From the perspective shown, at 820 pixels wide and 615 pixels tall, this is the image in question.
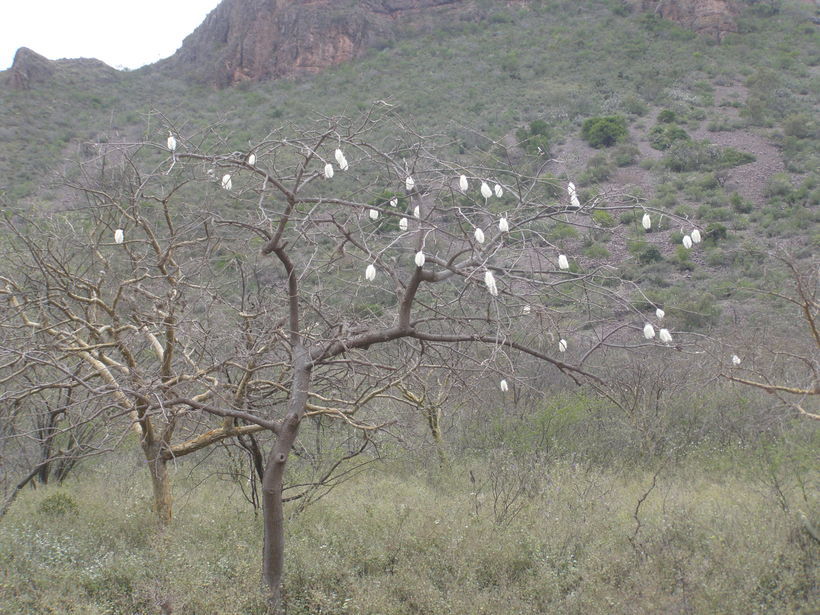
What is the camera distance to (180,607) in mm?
4465

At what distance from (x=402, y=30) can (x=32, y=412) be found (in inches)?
1443

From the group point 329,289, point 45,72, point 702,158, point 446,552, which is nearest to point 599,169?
point 702,158

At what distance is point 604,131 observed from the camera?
75.0ft

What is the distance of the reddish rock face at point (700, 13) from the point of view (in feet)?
110

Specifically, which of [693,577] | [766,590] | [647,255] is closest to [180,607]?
[693,577]

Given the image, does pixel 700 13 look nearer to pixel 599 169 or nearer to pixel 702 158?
pixel 702 158

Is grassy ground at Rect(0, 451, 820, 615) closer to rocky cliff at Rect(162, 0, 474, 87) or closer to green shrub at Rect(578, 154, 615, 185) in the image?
green shrub at Rect(578, 154, 615, 185)

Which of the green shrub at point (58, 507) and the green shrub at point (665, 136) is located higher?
the green shrub at point (665, 136)

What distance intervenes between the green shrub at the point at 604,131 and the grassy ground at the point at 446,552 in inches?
670

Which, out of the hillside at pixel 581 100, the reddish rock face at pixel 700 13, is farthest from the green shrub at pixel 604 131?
the reddish rock face at pixel 700 13

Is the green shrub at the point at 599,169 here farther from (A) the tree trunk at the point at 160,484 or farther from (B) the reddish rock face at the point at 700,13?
(B) the reddish rock face at the point at 700,13

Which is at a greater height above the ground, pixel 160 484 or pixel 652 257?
pixel 160 484

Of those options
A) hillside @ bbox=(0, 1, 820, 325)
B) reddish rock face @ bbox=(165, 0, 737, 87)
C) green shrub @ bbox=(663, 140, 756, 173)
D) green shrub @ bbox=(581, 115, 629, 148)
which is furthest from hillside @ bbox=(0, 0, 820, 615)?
reddish rock face @ bbox=(165, 0, 737, 87)

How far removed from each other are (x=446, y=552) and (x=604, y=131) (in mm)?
19840
